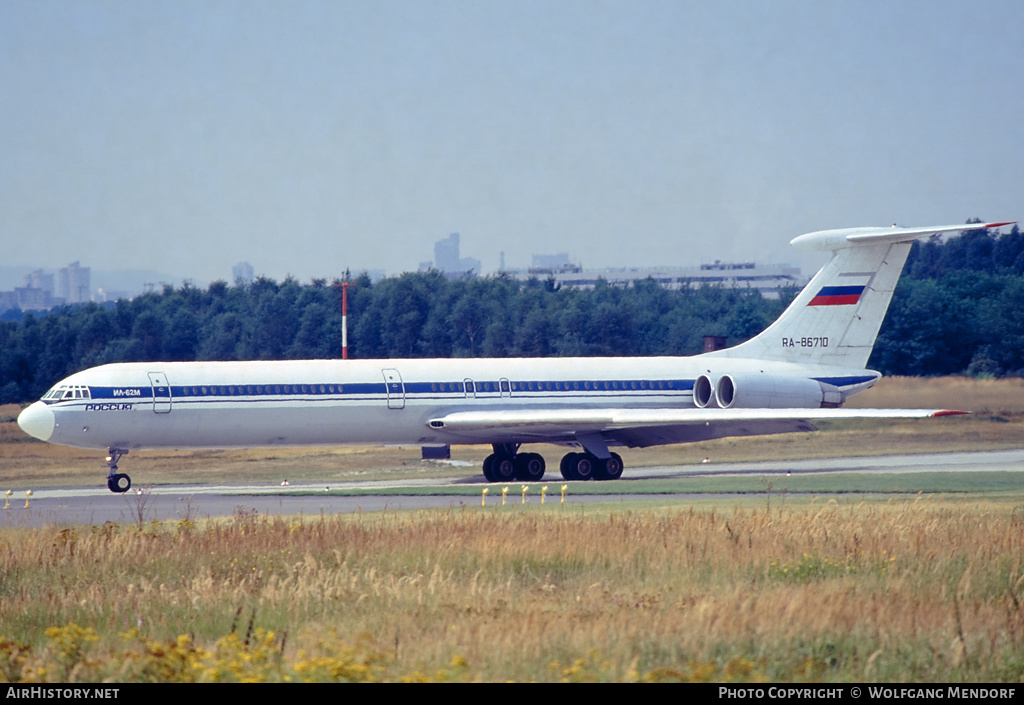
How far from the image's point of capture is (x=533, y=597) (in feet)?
38.2

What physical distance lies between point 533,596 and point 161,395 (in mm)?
18046

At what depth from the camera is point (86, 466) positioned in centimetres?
3688

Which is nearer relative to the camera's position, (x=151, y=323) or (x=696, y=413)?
(x=696, y=413)

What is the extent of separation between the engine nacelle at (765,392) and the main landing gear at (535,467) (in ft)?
11.3

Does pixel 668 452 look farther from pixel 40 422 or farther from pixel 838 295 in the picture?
pixel 40 422

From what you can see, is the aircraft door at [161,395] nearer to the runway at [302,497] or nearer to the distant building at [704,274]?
the runway at [302,497]

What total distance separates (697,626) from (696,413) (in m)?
20.6

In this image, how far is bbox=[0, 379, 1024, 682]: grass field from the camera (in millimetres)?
8820

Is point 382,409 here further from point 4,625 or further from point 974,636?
point 974,636

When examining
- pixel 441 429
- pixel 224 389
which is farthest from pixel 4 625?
pixel 441 429

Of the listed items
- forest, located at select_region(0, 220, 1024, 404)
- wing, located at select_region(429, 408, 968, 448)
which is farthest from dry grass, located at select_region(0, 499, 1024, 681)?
forest, located at select_region(0, 220, 1024, 404)

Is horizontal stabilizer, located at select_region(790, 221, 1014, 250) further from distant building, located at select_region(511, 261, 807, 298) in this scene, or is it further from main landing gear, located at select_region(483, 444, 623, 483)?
distant building, located at select_region(511, 261, 807, 298)
